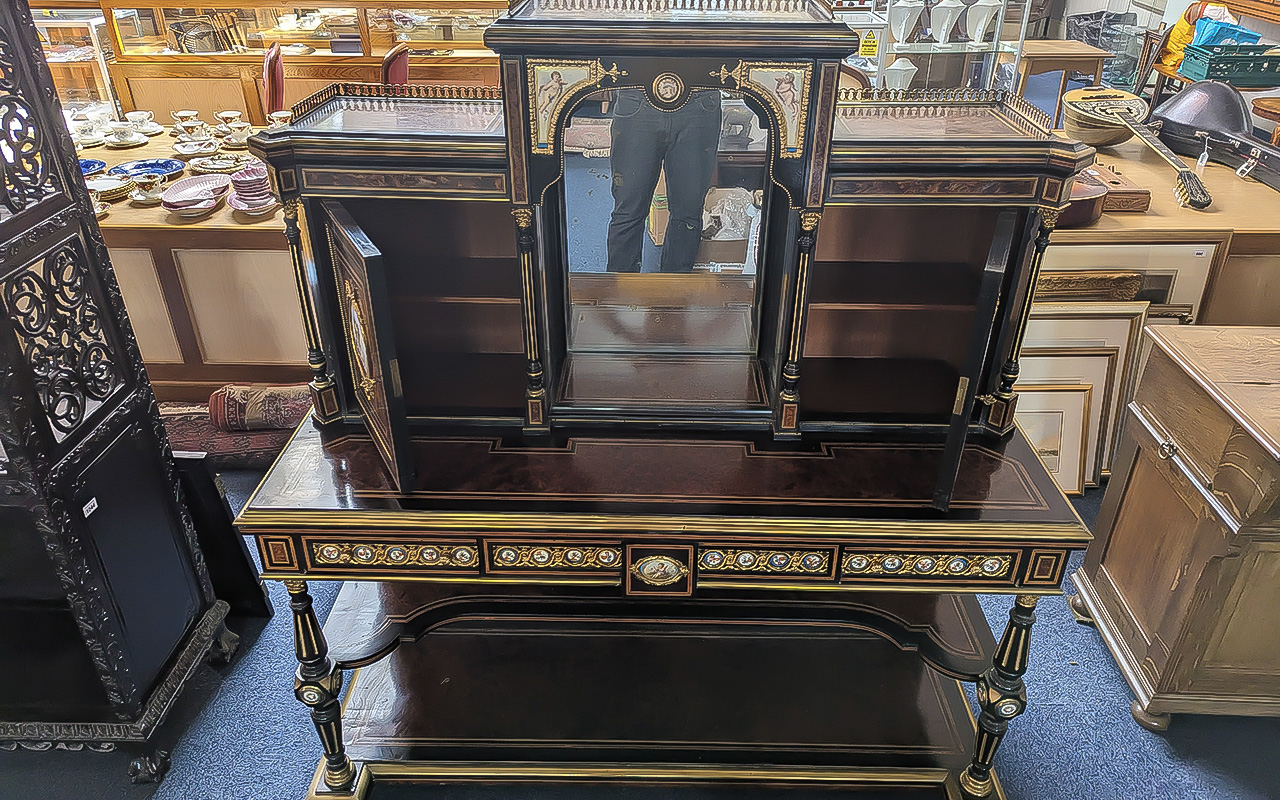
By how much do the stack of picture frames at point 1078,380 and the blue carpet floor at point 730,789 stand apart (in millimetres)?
903

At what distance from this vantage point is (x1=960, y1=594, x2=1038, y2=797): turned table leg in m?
1.80

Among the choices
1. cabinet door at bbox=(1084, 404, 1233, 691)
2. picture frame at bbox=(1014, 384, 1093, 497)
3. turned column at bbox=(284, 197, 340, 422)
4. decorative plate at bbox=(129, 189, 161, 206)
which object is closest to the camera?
turned column at bbox=(284, 197, 340, 422)

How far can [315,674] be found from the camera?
1882mm

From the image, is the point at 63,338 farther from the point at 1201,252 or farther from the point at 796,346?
the point at 1201,252

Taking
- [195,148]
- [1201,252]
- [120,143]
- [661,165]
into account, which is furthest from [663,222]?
[120,143]

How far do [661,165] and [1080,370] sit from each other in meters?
1.95

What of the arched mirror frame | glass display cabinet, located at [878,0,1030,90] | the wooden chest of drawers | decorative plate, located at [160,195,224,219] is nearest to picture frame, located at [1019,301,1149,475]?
the wooden chest of drawers

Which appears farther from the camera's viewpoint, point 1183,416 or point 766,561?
Answer: point 1183,416

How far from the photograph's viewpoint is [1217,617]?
215 centimetres

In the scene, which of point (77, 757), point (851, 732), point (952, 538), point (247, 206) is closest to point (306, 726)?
point (77, 757)

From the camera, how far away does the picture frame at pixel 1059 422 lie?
3094 millimetres

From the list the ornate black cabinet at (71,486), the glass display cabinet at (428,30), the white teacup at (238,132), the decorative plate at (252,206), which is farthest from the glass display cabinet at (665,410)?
the glass display cabinet at (428,30)

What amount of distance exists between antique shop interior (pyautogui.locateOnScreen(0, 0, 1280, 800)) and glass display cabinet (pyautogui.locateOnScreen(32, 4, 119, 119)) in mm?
4632

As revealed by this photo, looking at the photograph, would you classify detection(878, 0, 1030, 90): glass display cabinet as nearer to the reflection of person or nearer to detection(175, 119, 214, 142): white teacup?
the reflection of person
